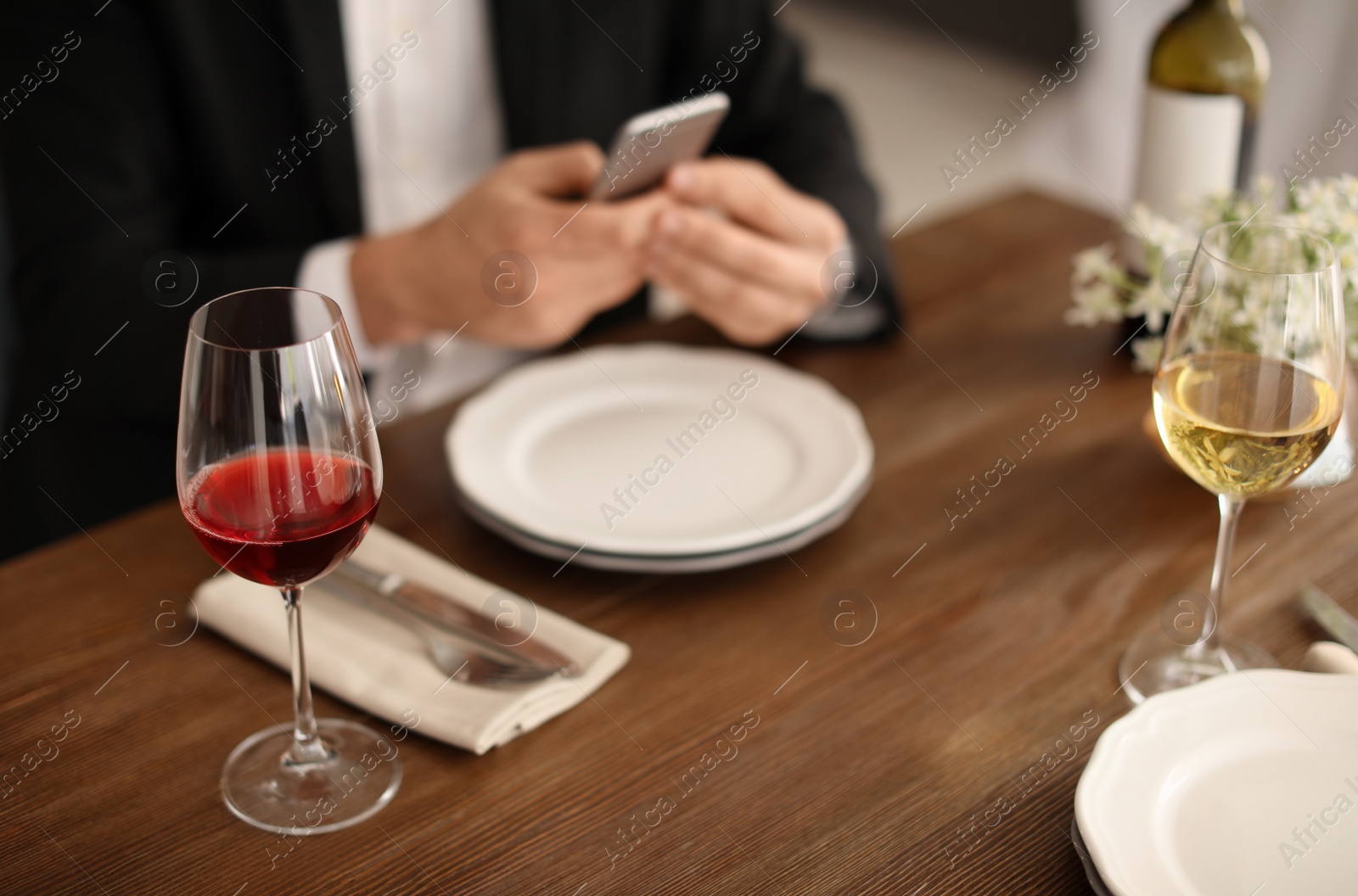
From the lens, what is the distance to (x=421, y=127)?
1.58 meters

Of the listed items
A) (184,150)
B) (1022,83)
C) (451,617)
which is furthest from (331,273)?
(1022,83)

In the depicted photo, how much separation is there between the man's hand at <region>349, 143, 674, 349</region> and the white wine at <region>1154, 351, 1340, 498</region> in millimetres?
573

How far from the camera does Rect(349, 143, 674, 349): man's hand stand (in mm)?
1127

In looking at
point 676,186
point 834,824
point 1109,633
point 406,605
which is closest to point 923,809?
point 834,824

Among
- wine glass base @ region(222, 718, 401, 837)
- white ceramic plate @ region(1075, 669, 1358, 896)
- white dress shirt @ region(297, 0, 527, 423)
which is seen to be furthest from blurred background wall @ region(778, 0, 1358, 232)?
wine glass base @ region(222, 718, 401, 837)

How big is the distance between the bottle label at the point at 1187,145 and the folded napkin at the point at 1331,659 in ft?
1.55

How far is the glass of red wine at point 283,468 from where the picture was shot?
1.93 feet

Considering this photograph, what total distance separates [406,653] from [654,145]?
1.70ft

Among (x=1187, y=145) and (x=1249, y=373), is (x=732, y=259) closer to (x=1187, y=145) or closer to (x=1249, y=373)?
(x=1187, y=145)

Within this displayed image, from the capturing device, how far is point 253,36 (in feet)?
4.55

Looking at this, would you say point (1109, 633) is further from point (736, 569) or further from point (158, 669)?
point (158, 669)

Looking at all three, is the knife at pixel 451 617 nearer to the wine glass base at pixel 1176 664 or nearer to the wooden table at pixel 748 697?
the wooden table at pixel 748 697

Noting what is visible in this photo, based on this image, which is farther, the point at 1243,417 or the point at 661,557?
the point at 661,557

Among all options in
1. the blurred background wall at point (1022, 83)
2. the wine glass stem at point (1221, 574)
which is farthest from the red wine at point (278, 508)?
the blurred background wall at point (1022, 83)
